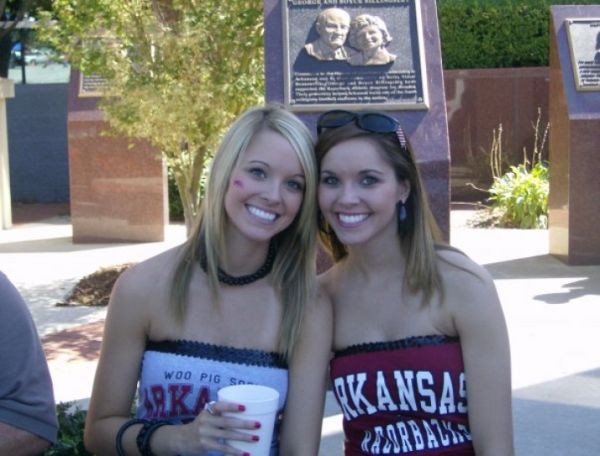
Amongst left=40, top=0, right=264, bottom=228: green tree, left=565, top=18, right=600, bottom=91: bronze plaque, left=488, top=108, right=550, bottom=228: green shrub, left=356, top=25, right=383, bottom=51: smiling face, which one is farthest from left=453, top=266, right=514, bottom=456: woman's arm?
left=488, top=108, right=550, bottom=228: green shrub

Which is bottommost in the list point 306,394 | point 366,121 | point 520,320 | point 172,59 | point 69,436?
point 520,320

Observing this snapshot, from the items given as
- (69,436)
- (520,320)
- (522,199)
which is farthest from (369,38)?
(522,199)

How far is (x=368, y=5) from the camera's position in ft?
21.2

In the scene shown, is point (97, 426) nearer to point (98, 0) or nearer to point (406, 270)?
point (406, 270)

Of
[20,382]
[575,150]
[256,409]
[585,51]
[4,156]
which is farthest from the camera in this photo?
[4,156]

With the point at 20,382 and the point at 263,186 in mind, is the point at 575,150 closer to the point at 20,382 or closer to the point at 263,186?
the point at 263,186

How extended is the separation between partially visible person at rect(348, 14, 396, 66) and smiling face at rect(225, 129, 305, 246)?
3744 millimetres

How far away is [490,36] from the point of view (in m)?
15.9

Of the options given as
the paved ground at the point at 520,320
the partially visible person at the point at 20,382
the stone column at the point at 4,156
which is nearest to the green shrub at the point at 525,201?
the paved ground at the point at 520,320

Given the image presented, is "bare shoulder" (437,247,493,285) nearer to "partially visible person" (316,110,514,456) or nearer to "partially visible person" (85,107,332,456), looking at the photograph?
"partially visible person" (316,110,514,456)

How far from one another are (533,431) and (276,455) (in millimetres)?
2753

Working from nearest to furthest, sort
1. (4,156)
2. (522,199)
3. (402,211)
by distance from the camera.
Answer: (402,211) < (522,199) < (4,156)

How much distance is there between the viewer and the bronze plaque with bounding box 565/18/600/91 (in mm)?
9562

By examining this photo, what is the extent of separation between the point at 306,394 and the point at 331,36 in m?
4.03
